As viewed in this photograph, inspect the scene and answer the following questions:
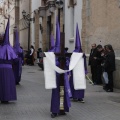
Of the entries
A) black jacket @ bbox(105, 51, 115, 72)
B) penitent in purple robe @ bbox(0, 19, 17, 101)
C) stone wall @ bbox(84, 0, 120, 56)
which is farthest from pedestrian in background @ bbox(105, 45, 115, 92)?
penitent in purple robe @ bbox(0, 19, 17, 101)

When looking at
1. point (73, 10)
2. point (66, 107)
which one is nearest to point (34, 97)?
point (66, 107)

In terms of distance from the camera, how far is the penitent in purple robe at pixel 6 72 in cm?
1021

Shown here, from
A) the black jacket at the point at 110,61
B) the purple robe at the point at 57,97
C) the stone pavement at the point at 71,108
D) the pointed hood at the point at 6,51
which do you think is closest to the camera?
the purple robe at the point at 57,97

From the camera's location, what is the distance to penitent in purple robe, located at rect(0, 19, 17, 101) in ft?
33.5

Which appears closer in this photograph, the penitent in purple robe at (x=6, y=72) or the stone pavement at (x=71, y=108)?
the stone pavement at (x=71, y=108)

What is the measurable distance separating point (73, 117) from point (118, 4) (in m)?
7.69

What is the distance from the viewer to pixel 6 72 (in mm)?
10367

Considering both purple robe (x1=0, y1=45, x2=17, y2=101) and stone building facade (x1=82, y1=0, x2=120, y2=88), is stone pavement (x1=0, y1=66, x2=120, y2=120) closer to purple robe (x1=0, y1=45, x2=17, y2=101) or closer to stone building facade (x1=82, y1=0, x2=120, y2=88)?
purple robe (x1=0, y1=45, x2=17, y2=101)

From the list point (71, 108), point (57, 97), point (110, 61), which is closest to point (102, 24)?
point (110, 61)

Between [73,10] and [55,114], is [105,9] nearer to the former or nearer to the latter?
[73,10]

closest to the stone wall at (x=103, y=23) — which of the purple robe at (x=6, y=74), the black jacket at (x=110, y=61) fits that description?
the black jacket at (x=110, y=61)

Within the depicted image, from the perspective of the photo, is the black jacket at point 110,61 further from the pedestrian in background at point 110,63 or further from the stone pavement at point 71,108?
the stone pavement at point 71,108

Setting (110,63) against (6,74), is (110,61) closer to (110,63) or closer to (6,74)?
(110,63)

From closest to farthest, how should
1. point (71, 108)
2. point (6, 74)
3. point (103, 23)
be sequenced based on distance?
point (71, 108) → point (6, 74) → point (103, 23)
